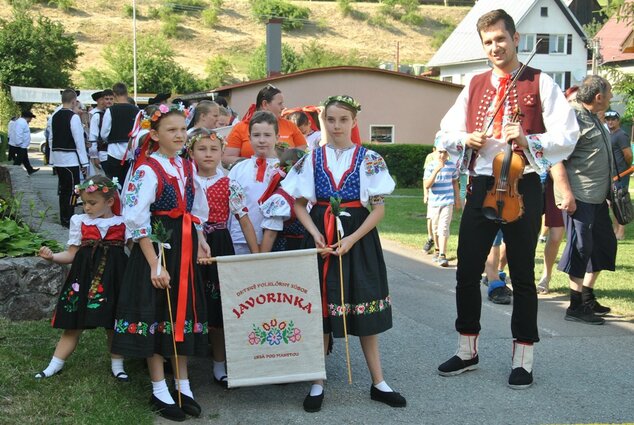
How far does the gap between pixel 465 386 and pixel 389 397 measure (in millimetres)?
657

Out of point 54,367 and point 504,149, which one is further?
point 54,367

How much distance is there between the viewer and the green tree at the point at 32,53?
164ft

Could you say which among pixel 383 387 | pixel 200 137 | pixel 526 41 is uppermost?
pixel 526 41

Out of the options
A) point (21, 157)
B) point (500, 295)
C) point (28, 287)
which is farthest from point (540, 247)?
point (21, 157)

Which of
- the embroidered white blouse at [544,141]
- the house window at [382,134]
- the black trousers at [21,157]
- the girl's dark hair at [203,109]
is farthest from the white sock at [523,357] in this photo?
the house window at [382,134]

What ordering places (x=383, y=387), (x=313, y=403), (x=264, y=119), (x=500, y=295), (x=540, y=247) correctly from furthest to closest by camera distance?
(x=540, y=247) < (x=500, y=295) < (x=264, y=119) < (x=383, y=387) < (x=313, y=403)

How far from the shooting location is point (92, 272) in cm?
506

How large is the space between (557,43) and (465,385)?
180ft

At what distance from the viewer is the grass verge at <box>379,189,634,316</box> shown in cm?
801

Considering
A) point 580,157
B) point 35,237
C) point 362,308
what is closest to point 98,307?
point 362,308

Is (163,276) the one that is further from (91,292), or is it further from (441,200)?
(441,200)

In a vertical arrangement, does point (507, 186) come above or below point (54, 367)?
above

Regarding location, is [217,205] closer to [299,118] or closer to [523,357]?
[523,357]

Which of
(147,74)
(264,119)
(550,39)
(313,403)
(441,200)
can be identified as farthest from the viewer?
(147,74)
